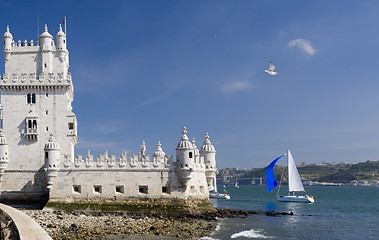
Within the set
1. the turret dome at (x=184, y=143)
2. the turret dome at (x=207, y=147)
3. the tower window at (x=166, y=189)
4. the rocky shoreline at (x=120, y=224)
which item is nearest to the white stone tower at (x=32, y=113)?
the rocky shoreline at (x=120, y=224)

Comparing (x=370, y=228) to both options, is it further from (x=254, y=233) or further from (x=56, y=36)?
(x=56, y=36)

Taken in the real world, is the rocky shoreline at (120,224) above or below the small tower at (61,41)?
below

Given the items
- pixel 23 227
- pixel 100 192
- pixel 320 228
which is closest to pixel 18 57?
pixel 100 192

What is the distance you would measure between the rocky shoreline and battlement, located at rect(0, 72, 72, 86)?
14.0 m

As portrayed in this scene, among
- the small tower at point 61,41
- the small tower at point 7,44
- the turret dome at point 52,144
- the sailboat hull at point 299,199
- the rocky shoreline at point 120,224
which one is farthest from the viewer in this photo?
the sailboat hull at point 299,199

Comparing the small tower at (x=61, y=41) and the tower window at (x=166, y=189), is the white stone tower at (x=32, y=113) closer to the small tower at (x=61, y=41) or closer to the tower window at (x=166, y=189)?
the small tower at (x=61, y=41)

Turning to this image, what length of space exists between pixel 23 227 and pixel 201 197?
25615 millimetres

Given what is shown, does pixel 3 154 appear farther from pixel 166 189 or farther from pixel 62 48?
pixel 166 189

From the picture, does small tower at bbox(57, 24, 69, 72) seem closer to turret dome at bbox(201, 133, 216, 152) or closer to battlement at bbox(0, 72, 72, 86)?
battlement at bbox(0, 72, 72, 86)

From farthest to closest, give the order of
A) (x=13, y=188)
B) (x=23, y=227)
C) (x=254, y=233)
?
(x=13, y=188), (x=254, y=233), (x=23, y=227)

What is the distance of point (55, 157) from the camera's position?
43.3 metres

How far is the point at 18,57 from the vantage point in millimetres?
46906

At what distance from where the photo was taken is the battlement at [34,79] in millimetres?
45938

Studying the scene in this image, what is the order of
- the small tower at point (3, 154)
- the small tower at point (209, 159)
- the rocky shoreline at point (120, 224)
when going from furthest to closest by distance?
the small tower at point (209, 159), the small tower at point (3, 154), the rocky shoreline at point (120, 224)
